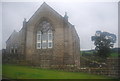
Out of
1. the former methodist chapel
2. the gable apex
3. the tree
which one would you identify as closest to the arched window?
the former methodist chapel

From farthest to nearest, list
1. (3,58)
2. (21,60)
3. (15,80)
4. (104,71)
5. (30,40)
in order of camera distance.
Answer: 1. (30,40)
2. (21,60)
3. (3,58)
4. (104,71)
5. (15,80)

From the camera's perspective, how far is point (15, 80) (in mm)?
7430

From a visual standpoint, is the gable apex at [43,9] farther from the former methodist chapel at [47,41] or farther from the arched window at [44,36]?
the arched window at [44,36]

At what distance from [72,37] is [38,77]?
482 cm

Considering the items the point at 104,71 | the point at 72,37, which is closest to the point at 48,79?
the point at 104,71

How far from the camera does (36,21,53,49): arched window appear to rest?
12312mm

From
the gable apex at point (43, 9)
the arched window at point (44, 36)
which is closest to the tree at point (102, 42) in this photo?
the arched window at point (44, 36)

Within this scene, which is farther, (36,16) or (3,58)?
(36,16)

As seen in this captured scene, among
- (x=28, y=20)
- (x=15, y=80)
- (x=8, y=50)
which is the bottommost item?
(x=15, y=80)

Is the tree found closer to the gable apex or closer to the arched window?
the arched window

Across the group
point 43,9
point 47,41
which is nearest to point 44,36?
point 47,41

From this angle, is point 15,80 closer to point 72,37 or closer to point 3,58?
point 3,58

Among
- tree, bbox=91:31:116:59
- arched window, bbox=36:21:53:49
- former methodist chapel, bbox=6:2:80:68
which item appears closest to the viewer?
tree, bbox=91:31:116:59

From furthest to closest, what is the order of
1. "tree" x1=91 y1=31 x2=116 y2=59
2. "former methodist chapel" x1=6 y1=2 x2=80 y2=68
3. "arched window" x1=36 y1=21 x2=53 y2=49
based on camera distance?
"arched window" x1=36 y1=21 x2=53 y2=49 < "former methodist chapel" x1=6 y1=2 x2=80 y2=68 < "tree" x1=91 y1=31 x2=116 y2=59
